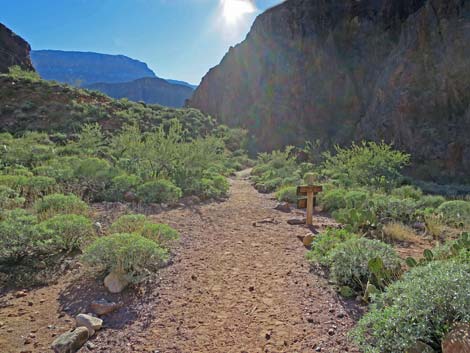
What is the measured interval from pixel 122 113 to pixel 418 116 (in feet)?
69.7

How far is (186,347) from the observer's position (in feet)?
9.22

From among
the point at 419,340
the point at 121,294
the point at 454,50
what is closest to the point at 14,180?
the point at 121,294

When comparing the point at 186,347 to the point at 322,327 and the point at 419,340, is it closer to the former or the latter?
the point at 322,327

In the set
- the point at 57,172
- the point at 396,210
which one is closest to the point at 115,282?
the point at 396,210

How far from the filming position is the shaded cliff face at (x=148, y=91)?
9177cm

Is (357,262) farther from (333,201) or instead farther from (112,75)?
(112,75)

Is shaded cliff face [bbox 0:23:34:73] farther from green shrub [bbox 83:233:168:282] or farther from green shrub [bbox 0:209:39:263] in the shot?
green shrub [bbox 83:233:168:282]

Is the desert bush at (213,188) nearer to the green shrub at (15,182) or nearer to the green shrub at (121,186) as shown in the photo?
the green shrub at (121,186)

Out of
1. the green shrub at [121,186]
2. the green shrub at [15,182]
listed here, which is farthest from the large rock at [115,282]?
the green shrub at [15,182]

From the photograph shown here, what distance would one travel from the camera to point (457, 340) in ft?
6.50

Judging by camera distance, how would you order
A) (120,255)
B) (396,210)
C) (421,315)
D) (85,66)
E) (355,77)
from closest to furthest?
(421,315), (120,255), (396,210), (355,77), (85,66)

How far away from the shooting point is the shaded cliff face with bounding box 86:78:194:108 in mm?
91769

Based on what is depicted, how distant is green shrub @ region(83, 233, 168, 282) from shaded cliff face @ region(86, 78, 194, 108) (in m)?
91.0

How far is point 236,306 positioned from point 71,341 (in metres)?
1.59
